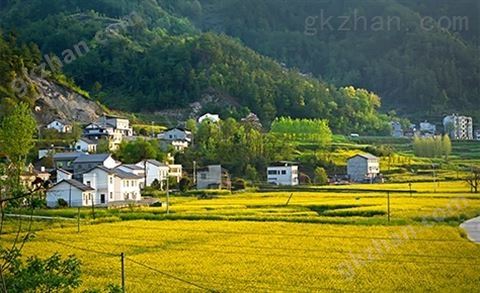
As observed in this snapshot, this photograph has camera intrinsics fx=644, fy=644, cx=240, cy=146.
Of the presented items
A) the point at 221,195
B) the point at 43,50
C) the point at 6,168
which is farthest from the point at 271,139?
the point at 43,50

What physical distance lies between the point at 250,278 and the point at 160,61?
92.9m

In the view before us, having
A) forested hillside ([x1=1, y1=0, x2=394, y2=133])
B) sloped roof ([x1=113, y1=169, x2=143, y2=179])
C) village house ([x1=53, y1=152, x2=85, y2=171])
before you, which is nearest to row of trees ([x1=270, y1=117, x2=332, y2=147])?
forested hillside ([x1=1, y1=0, x2=394, y2=133])

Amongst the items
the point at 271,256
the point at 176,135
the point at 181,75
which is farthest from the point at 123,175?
the point at 181,75

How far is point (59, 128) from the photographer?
60938 millimetres

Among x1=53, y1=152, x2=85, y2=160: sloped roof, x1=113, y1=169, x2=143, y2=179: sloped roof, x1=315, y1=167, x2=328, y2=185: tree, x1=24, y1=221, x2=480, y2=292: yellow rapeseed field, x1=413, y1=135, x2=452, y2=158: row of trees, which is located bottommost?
x1=24, y1=221, x2=480, y2=292: yellow rapeseed field

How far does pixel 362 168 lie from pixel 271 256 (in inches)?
1573

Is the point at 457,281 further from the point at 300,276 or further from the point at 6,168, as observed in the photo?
the point at 6,168

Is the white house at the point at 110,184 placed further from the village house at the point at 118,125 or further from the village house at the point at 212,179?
the village house at the point at 118,125

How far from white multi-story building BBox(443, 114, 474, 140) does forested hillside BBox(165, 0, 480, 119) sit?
1840 centimetres

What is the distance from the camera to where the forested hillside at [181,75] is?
94.6 meters

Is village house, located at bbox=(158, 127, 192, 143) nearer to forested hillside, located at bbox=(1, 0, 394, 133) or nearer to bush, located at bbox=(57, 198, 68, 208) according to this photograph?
forested hillside, located at bbox=(1, 0, 394, 133)

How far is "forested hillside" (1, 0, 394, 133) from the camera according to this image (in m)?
94.6

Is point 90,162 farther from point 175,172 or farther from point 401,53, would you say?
point 401,53

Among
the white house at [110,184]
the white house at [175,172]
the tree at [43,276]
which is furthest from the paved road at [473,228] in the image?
the white house at [175,172]
